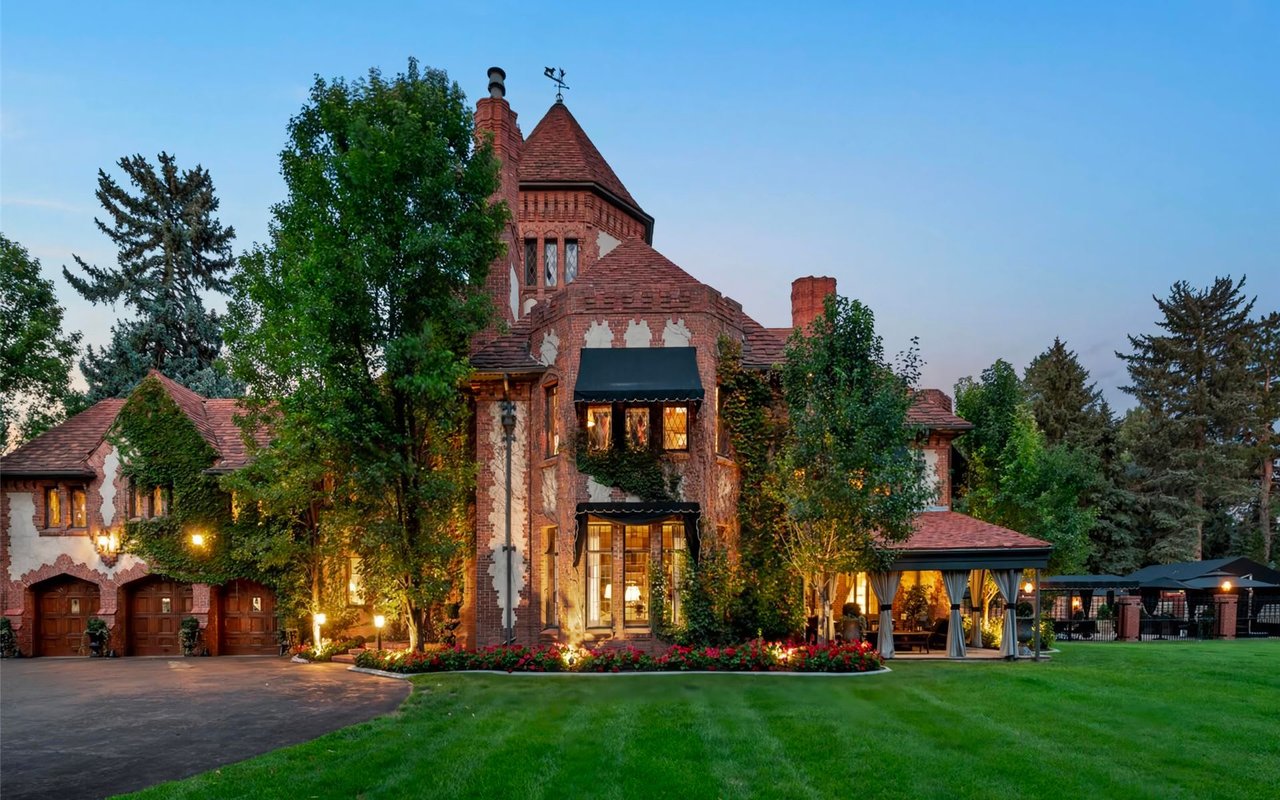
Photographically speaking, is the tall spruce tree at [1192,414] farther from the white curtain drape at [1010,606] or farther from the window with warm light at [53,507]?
the window with warm light at [53,507]

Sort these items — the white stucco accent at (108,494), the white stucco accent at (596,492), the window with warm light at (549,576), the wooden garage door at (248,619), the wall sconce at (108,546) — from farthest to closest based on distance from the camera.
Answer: the wooden garage door at (248,619)
the white stucco accent at (108,494)
the wall sconce at (108,546)
the window with warm light at (549,576)
the white stucco accent at (596,492)

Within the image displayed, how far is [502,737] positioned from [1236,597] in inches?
1204

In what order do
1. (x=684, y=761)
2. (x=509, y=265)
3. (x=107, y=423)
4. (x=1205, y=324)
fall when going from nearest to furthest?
(x=684, y=761) < (x=509, y=265) < (x=107, y=423) < (x=1205, y=324)

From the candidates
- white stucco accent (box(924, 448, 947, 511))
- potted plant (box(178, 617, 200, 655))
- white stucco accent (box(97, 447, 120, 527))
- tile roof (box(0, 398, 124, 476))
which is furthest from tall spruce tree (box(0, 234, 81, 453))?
white stucco accent (box(924, 448, 947, 511))

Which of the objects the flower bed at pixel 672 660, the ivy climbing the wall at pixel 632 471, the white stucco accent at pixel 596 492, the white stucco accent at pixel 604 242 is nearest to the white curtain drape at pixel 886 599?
the flower bed at pixel 672 660

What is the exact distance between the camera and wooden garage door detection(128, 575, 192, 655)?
24.5 metres

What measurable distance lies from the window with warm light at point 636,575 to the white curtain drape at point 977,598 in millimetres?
10390

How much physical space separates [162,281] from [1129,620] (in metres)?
46.1

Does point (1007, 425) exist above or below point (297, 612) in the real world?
above

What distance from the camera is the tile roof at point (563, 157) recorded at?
85.8 feet

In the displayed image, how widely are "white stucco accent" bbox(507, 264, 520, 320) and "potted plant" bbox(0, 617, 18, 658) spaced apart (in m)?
17.9

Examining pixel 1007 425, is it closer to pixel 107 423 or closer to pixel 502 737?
pixel 502 737

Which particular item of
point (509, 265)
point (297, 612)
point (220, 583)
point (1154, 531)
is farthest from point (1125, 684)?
point (1154, 531)

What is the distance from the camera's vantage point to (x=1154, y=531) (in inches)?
1964
